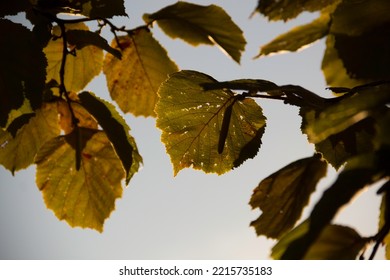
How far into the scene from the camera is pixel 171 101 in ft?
3.22

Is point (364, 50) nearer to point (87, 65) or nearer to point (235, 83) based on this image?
point (235, 83)

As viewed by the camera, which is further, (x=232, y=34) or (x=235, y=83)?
(x=232, y=34)

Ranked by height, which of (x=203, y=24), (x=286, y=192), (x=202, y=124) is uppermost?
(x=203, y=24)

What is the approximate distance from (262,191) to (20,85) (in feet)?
2.22

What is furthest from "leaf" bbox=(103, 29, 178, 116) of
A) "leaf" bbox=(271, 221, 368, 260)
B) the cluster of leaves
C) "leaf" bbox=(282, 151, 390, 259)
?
"leaf" bbox=(282, 151, 390, 259)

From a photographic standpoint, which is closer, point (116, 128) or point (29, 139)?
point (116, 128)

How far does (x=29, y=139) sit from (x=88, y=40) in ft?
1.15

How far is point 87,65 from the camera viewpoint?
123 centimetres

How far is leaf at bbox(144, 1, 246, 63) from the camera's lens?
3.87ft

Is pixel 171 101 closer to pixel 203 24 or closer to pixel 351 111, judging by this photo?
pixel 203 24

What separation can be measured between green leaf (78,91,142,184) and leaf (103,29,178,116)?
0.51 feet

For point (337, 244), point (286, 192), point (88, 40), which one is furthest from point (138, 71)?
point (337, 244)

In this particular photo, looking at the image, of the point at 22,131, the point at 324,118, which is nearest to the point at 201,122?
the point at 22,131

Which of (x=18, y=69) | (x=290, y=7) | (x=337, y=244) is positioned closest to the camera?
(x=337, y=244)
